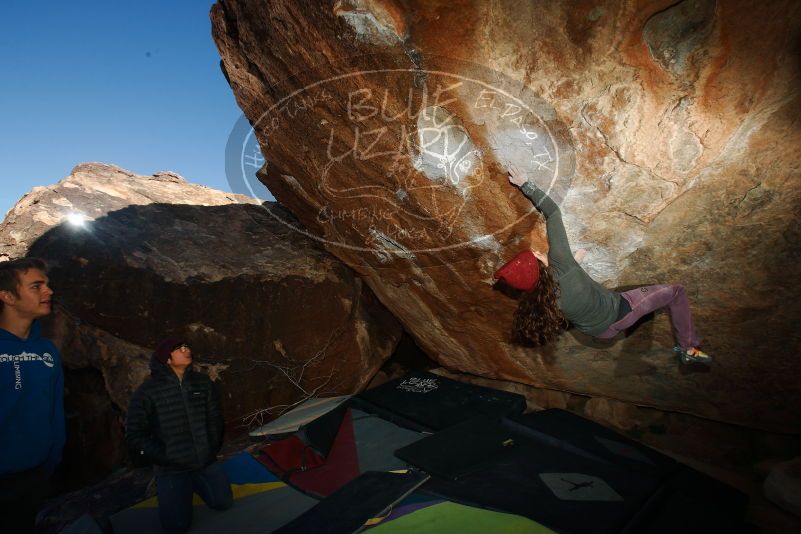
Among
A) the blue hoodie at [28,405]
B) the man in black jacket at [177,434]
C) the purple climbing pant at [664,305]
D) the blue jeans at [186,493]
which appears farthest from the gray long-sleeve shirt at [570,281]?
the blue hoodie at [28,405]

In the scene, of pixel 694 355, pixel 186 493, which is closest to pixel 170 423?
pixel 186 493

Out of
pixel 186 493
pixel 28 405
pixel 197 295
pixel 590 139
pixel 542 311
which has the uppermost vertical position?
pixel 590 139

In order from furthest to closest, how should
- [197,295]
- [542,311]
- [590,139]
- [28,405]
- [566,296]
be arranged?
[197,295] < [542,311] < [566,296] < [590,139] < [28,405]

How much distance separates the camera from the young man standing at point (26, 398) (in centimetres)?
209

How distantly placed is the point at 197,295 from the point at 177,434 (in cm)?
195

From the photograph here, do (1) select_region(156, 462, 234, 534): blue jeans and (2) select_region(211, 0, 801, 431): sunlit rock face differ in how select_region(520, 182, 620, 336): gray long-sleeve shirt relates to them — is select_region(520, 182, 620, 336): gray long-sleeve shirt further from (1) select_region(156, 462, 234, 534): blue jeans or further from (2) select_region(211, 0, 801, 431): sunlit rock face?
(1) select_region(156, 462, 234, 534): blue jeans

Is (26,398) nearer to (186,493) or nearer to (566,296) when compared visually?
(186,493)

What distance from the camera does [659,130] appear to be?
227 cm

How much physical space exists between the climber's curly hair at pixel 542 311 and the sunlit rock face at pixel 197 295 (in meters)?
2.91

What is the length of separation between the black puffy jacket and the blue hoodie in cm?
50

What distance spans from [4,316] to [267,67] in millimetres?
2402

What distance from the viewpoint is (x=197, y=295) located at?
450 cm

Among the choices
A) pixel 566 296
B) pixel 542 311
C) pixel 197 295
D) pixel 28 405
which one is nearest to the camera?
pixel 28 405

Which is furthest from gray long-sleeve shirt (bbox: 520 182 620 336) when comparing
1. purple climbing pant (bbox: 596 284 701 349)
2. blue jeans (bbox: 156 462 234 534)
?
blue jeans (bbox: 156 462 234 534)
